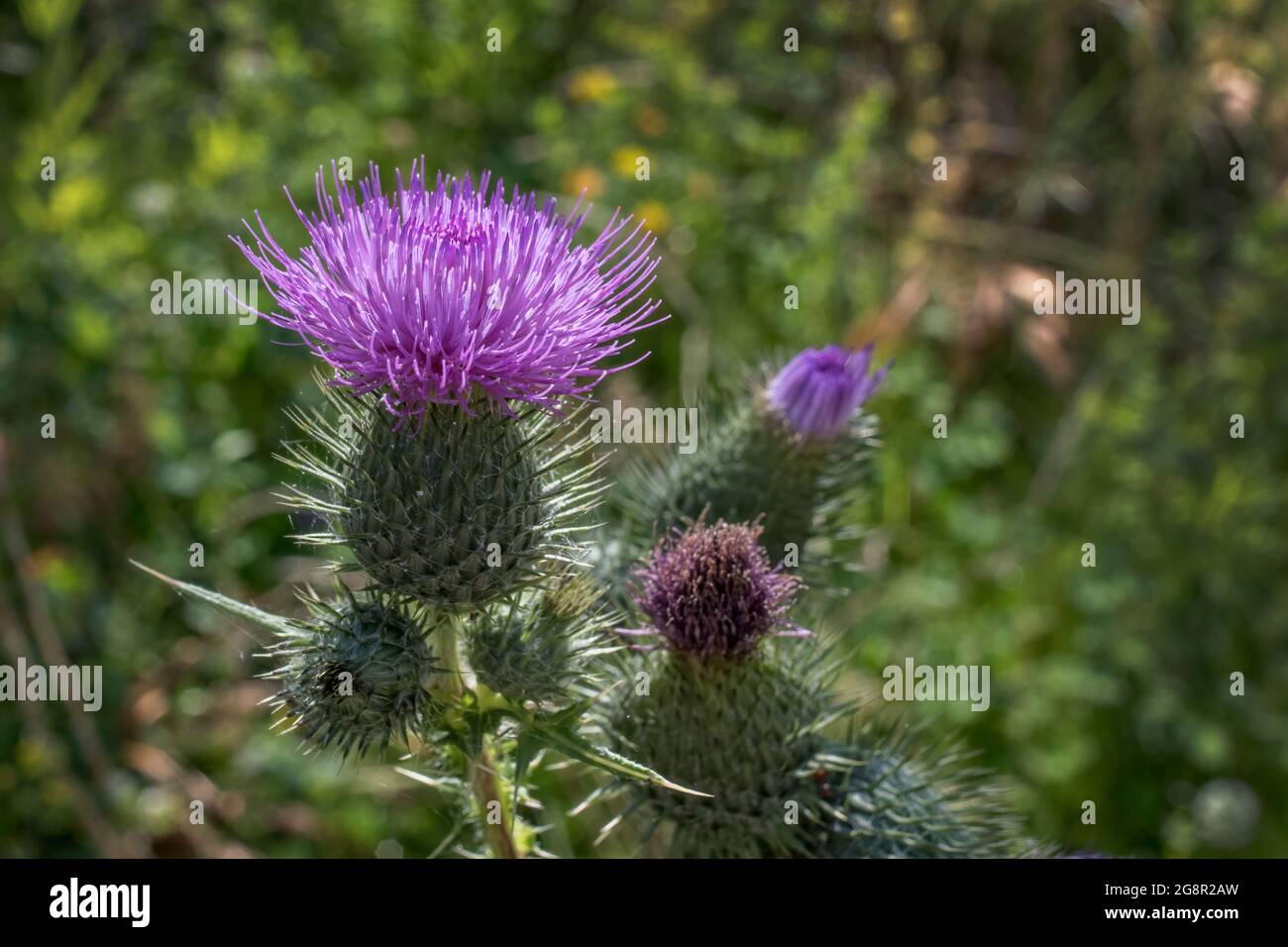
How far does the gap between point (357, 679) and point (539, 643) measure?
0.41 meters

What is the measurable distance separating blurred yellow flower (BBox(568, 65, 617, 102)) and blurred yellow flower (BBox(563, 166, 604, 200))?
416 mm

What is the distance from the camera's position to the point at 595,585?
117 inches

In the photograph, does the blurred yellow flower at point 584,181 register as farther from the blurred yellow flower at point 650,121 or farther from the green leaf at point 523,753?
the green leaf at point 523,753

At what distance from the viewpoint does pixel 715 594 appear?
2871 mm

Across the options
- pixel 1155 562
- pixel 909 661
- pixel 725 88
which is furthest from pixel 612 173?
pixel 1155 562

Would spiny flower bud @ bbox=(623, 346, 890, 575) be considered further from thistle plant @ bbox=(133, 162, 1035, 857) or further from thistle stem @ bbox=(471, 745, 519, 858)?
thistle stem @ bbox=(471, 745, 519, 858)

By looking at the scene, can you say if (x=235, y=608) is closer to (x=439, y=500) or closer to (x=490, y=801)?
(x=439, y=500)

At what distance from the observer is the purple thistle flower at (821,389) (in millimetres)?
3496

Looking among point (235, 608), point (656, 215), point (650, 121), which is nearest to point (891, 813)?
point (235, 608)

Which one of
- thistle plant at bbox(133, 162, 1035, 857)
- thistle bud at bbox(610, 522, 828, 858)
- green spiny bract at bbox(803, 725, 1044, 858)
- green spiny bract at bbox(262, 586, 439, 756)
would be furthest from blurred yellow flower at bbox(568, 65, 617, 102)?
green spiny bract at bbox(262, 586, 439, 756)

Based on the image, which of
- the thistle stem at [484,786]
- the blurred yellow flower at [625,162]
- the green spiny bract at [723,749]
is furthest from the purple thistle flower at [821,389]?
the blurred yellow flower at [625,162]

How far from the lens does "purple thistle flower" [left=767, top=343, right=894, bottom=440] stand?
3.50m

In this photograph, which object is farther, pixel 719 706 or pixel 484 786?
pixel 719 706
